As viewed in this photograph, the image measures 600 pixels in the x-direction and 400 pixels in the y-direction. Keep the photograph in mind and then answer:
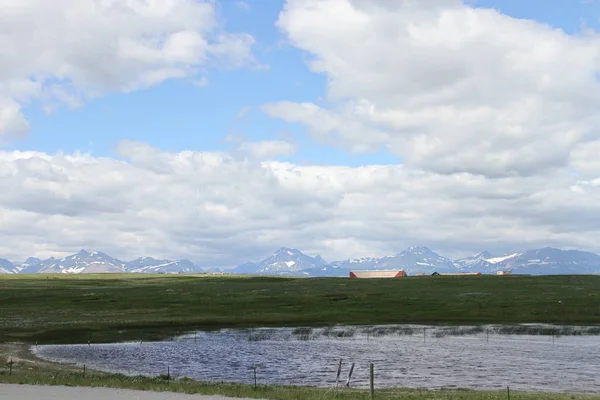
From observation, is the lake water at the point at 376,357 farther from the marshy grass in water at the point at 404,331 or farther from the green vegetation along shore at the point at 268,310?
the green vegetation along shore at the point at 268,310

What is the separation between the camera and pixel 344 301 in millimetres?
131000

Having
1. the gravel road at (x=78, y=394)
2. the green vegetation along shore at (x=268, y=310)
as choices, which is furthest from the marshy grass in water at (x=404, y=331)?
the gravel road at (x=78, y=394)

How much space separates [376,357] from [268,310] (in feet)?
197

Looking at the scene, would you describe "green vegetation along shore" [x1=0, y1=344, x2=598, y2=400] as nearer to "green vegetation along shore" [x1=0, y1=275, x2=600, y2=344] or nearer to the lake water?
the lake water

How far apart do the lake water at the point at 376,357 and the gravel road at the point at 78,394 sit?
639 inches

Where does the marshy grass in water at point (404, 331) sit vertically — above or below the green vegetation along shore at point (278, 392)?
below

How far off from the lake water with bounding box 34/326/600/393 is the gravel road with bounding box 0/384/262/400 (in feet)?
53.2

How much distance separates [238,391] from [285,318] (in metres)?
70.6

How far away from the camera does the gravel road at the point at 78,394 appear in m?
34.4

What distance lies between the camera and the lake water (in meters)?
51.6

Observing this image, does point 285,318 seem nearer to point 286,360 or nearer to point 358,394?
point 286,360

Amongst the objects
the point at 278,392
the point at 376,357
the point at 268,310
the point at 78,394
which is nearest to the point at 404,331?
the point at 376,357

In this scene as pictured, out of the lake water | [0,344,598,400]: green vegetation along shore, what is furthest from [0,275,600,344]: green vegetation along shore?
[0,344,598,400]: green vegetation along shore

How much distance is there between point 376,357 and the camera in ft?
210
